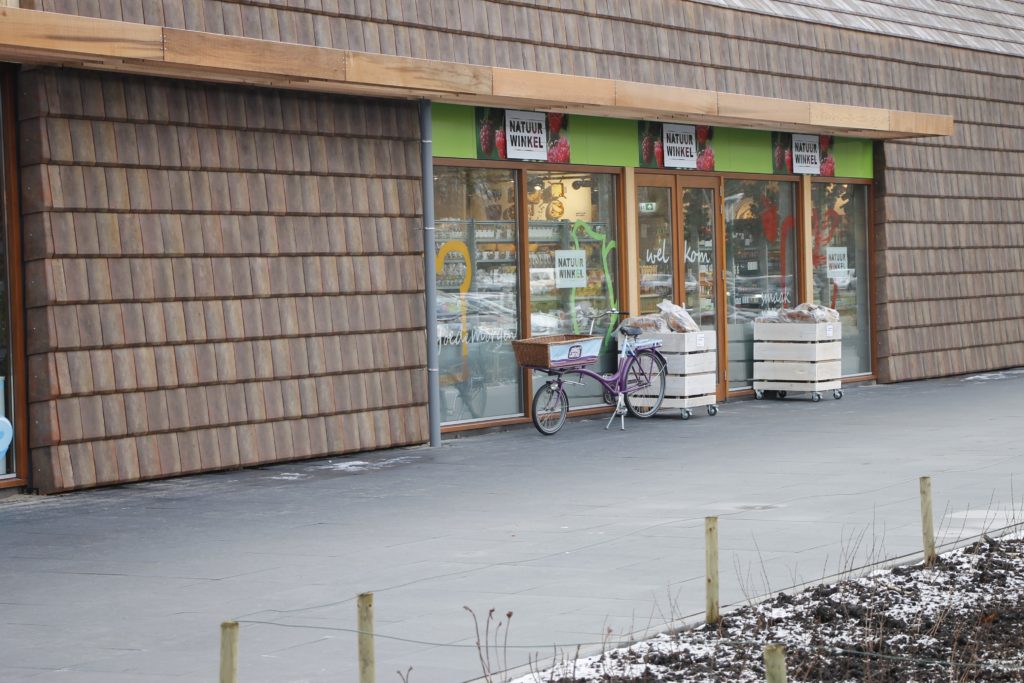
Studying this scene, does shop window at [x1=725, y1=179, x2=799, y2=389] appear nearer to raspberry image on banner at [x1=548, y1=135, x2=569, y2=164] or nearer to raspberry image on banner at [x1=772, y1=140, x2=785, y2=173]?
raspberry image on banner at [x1=772, y1=140, x2=785, y2=173]

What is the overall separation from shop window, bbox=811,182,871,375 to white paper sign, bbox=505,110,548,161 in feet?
19.4

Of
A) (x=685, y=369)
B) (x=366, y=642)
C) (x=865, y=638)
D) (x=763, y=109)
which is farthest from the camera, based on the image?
(x=763, y=109)

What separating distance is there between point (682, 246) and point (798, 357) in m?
2.11

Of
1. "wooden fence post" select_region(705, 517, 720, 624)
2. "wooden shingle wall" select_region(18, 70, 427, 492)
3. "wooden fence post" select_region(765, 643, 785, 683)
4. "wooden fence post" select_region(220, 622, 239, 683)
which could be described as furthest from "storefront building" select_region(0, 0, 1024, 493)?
"wooden fence post" select_region(765, 643, 785, 683)

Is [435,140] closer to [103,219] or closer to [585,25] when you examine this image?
[585,25]

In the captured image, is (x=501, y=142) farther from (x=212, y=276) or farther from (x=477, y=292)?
(x=212, y=276)

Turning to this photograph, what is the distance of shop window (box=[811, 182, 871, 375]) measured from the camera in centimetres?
2166

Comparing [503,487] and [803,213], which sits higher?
[803,213]

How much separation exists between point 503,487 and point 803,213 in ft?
33.7

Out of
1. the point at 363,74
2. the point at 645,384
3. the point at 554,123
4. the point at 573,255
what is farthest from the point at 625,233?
the point at 363,74

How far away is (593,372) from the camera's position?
16641mm

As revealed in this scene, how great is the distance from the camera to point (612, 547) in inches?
363

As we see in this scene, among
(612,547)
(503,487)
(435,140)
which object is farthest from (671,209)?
(612,547)

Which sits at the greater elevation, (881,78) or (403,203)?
(881,78)
